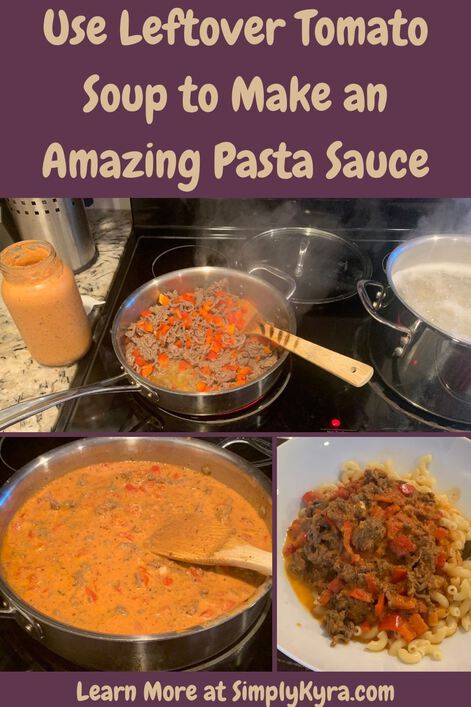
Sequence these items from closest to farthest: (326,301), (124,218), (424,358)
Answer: (424,358) → (326,301) → (124,218)

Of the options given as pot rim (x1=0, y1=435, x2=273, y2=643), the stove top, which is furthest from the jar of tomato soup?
pot rim (x1=0, y1=435, x2=273, y2=643)

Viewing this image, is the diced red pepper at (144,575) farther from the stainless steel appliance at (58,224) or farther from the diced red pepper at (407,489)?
the stainless steel appliance at (58,224)

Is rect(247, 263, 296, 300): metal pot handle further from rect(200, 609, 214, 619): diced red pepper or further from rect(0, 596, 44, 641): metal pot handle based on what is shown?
rect(0, 596, 44, 641): metal pot handle

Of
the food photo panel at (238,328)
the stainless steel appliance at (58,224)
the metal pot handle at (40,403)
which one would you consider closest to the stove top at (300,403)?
the food photo panel at (238,328)

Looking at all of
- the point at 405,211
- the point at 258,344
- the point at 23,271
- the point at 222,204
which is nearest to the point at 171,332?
the point at 258,344

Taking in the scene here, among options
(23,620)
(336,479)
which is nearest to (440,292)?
(336,479)

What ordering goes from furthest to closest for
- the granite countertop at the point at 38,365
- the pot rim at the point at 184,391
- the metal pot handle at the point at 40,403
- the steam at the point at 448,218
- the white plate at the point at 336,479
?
the steam at the point at 448,218 < the granite countertop at the point at 38,365 < the pot rim at the point at 184,391 < the metal pot handle at the point at 40,403 < the white plate at the point at 336,479

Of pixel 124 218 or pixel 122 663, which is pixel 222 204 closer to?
pixel 124 218
